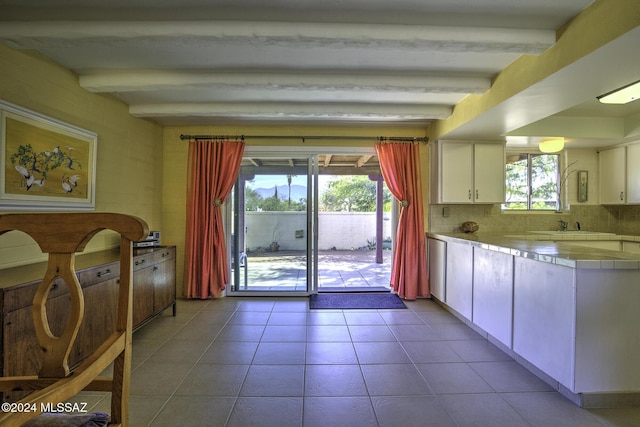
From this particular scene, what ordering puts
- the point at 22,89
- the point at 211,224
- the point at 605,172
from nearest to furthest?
1. the point at 22,89
2. the point at 211,224
3. the point at 605,172

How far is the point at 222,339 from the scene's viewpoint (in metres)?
2.80

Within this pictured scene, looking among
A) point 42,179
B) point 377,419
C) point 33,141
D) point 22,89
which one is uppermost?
point 22,89

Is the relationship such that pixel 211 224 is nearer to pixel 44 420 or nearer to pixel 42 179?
pixel 42 179

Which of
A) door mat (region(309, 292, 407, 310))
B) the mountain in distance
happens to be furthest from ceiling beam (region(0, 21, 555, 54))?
door mat (region(309, 292, 407, 310))

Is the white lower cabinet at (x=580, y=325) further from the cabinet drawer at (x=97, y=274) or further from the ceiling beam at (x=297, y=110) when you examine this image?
the cabinet drawer at (x=97, y=274)

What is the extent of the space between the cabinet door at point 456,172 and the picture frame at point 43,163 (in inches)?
154

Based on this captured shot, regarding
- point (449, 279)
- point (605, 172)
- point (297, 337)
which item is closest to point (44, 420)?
point (297, 337)

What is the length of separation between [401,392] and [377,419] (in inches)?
13.0

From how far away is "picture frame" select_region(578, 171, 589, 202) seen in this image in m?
4.29

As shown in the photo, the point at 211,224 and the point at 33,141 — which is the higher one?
the point at 33,141

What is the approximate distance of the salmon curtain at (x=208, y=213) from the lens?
3.93m

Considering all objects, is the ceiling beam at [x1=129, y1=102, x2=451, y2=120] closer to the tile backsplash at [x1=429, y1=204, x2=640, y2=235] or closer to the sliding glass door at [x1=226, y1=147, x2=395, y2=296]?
the sliding glass door at [x1=226, y1=147, x2=395, y2=296]

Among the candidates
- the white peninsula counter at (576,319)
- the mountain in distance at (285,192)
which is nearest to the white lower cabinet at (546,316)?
the white peninsula counter at (576,319)

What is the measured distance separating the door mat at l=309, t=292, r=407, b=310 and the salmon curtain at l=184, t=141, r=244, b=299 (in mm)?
1325
